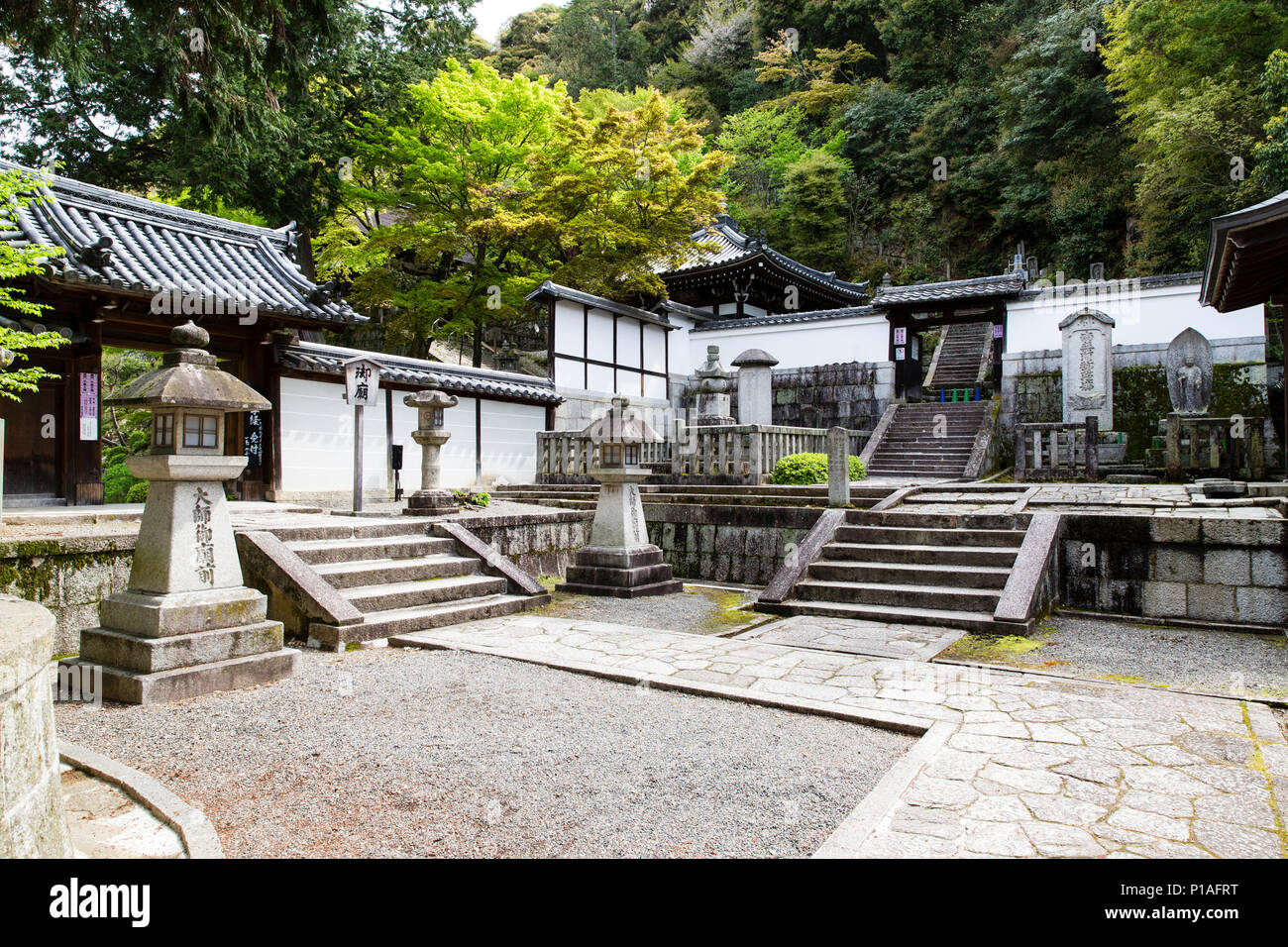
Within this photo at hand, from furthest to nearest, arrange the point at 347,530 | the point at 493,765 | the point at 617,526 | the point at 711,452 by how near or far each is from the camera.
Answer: the point at 711,452 < the point at 617,526 < the point at 347,530 < the point at 493,765

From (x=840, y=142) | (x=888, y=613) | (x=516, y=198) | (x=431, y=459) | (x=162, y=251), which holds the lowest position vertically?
(x=888, y=613)

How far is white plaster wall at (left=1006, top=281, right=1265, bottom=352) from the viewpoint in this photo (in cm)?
1842

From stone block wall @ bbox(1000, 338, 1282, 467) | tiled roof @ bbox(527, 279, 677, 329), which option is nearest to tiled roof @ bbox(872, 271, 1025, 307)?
stone block wall @ bbox(1000, 338, 1282, 467)

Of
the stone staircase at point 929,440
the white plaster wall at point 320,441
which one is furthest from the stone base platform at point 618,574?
the stone staircase at point 929,440

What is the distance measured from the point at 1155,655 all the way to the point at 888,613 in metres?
2.50

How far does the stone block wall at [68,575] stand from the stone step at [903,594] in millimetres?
7198

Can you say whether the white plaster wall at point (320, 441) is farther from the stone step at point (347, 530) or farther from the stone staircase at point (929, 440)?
the stone staircase at point (929, 440)

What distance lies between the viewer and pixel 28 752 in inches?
A: 94.3

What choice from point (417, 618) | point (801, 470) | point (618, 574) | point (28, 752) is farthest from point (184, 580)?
point (801, 470)

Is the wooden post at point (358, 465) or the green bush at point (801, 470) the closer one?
the wooden post at point (358, 465)

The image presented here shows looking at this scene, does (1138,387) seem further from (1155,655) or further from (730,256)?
(1155,655)

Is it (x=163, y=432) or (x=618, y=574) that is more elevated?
(x=163, y=432)

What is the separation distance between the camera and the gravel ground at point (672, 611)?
828 cm

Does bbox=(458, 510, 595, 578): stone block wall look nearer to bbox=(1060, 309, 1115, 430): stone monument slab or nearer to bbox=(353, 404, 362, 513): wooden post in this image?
bbox=(353, 404, 362, 513): wooden post
